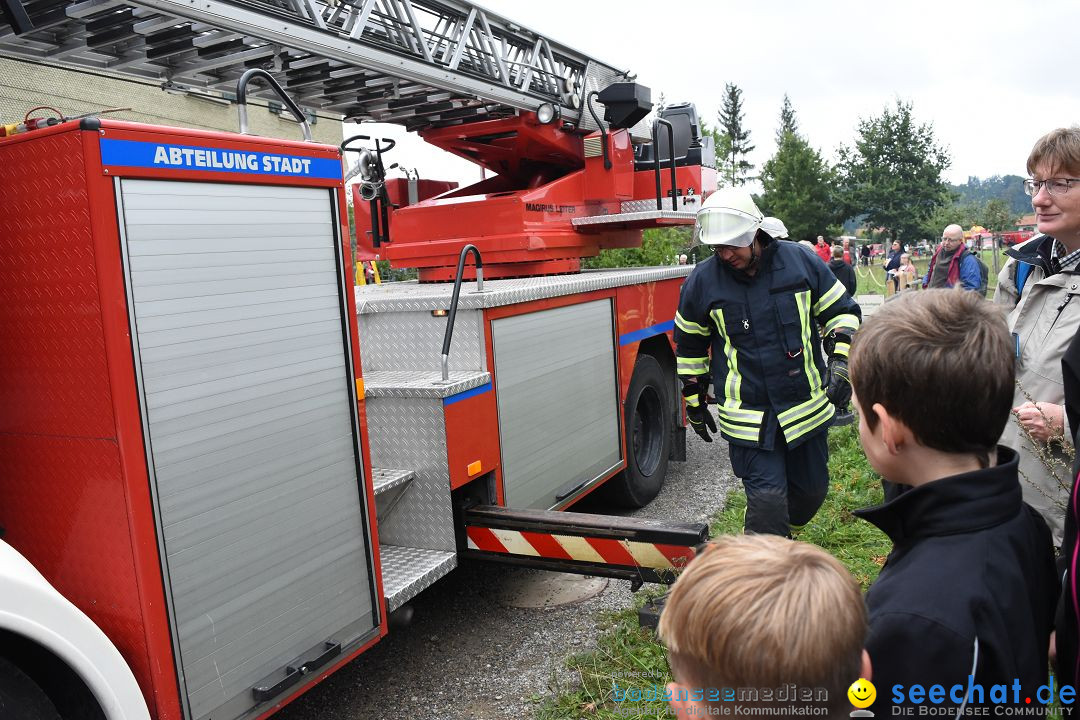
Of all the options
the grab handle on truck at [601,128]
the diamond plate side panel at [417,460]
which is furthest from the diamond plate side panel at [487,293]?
the grab handle on truck at [601,128]

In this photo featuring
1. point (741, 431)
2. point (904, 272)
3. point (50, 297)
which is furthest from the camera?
point (904, 272)

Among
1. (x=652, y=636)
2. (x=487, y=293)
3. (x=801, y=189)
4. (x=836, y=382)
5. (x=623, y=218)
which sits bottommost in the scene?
(x=652, y=636)

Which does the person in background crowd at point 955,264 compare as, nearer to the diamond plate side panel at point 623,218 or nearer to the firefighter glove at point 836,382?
the diamond plate side panel at point 623,218

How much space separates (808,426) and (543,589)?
182 centimetres

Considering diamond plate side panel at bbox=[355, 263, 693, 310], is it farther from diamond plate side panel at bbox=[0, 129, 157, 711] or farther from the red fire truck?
diamond plate side panel at bbox=[0, 129, 157, 711]

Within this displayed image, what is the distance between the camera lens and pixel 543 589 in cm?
481

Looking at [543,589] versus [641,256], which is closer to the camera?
[543,589]

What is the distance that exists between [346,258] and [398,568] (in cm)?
142

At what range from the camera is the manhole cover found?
4637 millimetres

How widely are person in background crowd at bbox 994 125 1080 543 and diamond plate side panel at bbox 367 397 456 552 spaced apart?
2.25m

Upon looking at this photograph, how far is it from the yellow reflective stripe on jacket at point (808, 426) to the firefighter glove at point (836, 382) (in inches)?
5.4

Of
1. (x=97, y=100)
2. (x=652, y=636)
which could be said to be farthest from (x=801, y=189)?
(x=652, y=636)

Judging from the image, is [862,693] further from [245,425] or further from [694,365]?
[694,365]

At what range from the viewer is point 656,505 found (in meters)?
6.20
